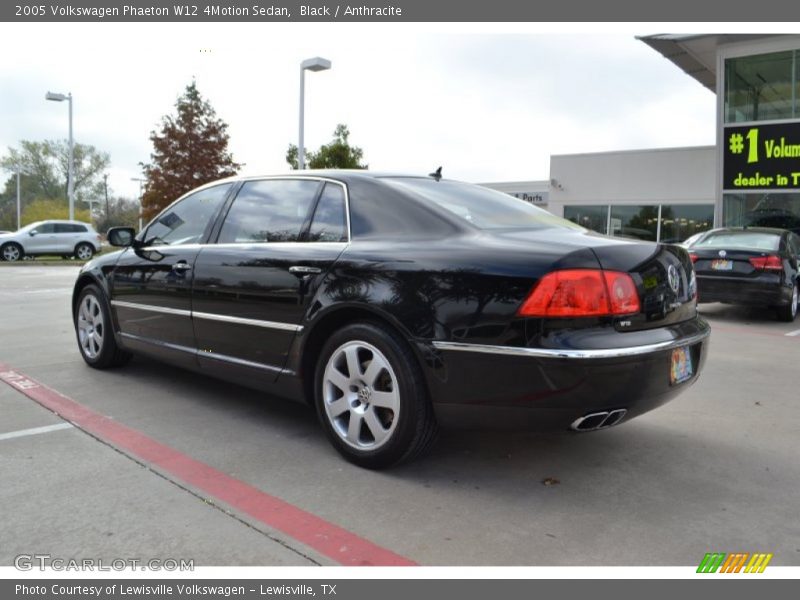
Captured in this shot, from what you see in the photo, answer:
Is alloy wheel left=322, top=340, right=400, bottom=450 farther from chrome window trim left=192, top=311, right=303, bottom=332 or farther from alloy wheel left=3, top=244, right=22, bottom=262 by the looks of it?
alloy wheel left=3, top=244, right=22, bottom=262

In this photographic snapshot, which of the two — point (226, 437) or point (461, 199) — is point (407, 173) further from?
point (226, 437)

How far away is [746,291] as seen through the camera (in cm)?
908

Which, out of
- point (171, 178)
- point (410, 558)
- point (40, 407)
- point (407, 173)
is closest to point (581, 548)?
point (410, 558)

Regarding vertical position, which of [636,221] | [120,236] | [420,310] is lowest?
[420,310]

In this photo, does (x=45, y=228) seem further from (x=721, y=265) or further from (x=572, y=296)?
(x=572, y=296)

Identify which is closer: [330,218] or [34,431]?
[330,218]

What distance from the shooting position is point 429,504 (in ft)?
9.62

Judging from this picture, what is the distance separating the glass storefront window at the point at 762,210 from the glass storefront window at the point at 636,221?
280 cm

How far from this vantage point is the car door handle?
137 inches

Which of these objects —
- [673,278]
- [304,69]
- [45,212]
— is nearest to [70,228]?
[304,69]

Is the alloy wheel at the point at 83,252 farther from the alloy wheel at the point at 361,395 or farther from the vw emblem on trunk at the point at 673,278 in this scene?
the vw emblem on trunk at the point at 673,278

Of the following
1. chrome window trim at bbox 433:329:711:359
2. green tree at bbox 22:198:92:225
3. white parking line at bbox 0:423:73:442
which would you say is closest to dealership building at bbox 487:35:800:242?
chrome window trim at bbox 433:329:711:359

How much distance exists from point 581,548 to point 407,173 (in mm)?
2370

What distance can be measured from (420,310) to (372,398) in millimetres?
526
